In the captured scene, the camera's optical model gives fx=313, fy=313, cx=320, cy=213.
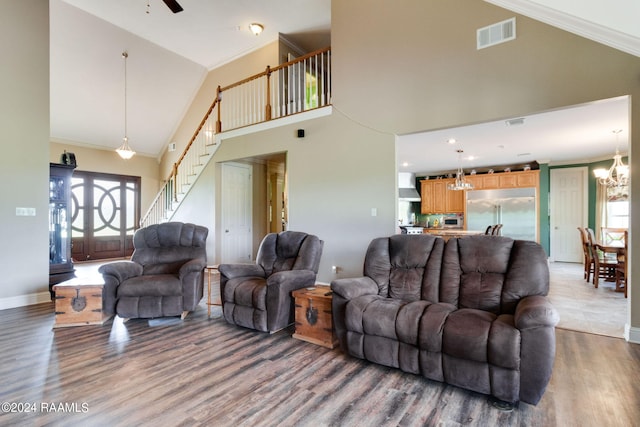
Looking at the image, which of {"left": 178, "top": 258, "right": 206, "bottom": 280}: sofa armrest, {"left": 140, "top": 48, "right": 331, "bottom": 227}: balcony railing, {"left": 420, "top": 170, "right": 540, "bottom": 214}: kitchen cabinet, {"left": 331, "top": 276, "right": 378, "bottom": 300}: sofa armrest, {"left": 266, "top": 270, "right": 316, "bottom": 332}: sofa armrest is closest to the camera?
{"left": 331, "top": 276, "right": 378, "bottom": 300}: sofa armrest

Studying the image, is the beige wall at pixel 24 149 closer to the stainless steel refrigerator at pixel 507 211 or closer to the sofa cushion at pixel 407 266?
the sofa cushion at pixel 407 266

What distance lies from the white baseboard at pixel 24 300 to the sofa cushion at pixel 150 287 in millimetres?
1978

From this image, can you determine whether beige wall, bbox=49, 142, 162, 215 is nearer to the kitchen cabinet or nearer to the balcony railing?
the balcony railing

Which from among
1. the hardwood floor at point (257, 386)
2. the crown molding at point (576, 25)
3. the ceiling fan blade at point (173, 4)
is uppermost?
the ceiling fan blade at point (173, 4)

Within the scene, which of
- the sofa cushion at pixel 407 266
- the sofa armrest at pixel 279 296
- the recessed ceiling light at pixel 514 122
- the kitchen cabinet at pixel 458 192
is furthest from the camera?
the kitchen cabinet at pixel 458 192

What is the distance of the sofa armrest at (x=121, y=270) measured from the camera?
138 inches

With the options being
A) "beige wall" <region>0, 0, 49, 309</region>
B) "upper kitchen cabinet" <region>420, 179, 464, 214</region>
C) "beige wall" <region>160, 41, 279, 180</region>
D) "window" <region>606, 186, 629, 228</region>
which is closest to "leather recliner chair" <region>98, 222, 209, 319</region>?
"beige wall" <region>0, 0, 49, 309</region>

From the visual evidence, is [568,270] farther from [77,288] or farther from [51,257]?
[51,257]

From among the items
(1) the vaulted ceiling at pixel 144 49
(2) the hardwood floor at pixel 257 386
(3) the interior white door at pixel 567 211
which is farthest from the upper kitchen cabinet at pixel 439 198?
(2) the hardwood floor at pixel 257 386

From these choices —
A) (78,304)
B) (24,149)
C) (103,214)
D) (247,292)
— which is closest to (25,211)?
(24,149)

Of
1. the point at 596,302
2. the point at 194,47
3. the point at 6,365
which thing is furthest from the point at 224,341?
the point at 194,47

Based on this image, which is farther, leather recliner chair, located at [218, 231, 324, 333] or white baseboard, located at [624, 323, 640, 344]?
leather recliner chair, located at [218, 231, 324, 333]

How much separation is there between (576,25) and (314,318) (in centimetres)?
392

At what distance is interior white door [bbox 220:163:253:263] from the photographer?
22.3ft
